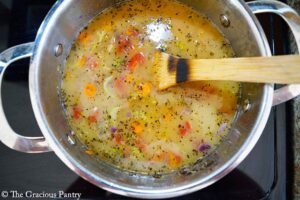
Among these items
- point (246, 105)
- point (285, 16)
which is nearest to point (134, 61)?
point (246, 105)

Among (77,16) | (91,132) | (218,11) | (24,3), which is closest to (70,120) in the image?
(91,132)

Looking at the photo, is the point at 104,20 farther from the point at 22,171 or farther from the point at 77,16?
the point at 22,171

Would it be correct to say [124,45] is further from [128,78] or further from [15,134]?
[15,134]

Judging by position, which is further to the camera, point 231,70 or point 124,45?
point 124,45

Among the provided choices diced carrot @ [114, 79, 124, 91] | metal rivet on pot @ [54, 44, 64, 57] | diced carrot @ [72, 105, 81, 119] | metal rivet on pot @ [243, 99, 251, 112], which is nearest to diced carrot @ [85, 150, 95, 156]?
diced carrot @ [72, 105, 81, 119]

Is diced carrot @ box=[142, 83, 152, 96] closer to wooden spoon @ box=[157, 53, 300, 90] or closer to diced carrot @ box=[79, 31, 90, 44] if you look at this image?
wooden spoon @ box=[157, 53, 300, 90]

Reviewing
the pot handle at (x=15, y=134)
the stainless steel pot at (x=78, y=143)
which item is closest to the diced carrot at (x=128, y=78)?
the stainless steel pot at (x=78, y=143)
